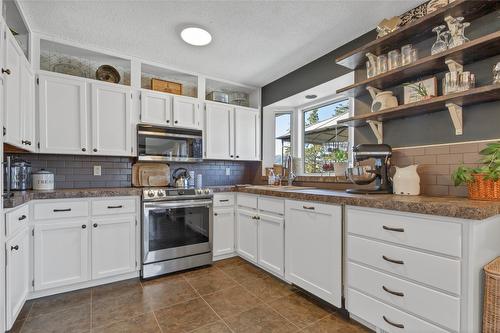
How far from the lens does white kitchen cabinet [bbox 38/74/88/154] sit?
238 cm

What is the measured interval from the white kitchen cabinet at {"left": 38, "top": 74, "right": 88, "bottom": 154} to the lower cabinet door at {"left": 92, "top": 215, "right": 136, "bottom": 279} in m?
0.81

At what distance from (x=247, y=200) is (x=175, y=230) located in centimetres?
86

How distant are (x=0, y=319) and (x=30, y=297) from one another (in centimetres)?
74

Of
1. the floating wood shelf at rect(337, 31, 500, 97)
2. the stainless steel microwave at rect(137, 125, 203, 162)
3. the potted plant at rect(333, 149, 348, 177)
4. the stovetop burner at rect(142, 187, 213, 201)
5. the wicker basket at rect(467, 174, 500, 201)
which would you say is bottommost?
the stovetop burner at rect(142, 187, 213, 201)

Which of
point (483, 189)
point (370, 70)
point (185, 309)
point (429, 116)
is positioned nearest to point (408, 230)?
point (483, 189)

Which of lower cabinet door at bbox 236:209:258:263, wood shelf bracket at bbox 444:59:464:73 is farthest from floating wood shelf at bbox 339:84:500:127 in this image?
lower cabinet door at bbox 236:209:258:263

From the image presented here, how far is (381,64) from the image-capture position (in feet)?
6.84

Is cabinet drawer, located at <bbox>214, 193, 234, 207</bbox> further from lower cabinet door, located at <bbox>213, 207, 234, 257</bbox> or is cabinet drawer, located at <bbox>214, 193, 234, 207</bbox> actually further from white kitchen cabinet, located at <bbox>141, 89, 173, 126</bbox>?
white kitchen cabinet, located at <bbox>141, 89, 173, 126</bbox>

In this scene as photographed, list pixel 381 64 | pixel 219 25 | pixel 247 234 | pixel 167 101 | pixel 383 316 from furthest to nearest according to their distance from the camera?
pixel 167 101
pixel 247 234
pixel 219 25
pixel 381 64
pixel 383 316

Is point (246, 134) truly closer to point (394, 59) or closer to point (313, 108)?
point (313, 108)

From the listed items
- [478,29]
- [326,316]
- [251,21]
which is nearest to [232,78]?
[251,21]

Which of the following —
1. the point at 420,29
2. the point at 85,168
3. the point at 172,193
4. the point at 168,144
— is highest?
the point at 420,29

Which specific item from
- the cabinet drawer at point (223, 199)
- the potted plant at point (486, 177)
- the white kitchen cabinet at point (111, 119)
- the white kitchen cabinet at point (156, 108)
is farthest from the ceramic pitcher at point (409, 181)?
the white kitchen cabinet at point (111, 119)

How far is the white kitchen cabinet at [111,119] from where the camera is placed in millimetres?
2602
